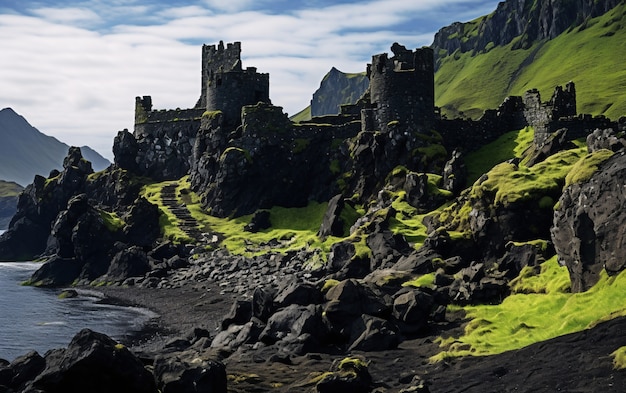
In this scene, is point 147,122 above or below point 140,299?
above

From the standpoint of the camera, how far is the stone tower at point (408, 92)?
93.8m

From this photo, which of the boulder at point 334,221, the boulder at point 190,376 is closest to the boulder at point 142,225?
the boulder at point 334,221

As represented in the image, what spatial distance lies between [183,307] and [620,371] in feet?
187

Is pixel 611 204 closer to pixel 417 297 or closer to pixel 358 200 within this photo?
pixel 417 297

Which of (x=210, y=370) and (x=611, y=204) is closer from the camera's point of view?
(x=210, y=370)

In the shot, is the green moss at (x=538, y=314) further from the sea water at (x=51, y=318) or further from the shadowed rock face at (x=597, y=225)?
the sea water at (x=51, y=318)

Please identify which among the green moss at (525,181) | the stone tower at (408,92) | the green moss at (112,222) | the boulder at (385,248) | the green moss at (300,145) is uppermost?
the stone tower at (408,92)

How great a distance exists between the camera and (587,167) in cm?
4319

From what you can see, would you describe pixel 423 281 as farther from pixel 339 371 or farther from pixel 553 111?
pixel 553 111

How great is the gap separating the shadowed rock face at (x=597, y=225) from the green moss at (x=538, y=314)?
3.37 ft

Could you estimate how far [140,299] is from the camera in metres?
85.2

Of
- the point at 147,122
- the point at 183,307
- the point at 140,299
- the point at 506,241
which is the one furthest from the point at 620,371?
the point at 147,122

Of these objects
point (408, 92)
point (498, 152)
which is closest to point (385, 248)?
point (498, 152)

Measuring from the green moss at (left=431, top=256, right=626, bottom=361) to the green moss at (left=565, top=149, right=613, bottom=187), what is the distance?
20.6ft
